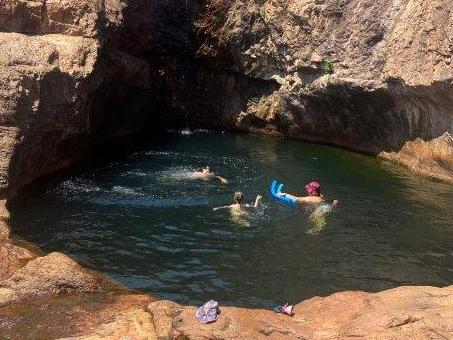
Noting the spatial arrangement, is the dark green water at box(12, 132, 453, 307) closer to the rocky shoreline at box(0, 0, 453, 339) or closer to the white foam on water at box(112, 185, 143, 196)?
the white foam on water at box(112, 185, 143, 196)

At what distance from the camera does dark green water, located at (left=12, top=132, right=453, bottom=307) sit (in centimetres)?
1158

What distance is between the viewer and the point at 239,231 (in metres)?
14.4

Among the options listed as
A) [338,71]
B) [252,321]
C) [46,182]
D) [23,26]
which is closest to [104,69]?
[23,26]

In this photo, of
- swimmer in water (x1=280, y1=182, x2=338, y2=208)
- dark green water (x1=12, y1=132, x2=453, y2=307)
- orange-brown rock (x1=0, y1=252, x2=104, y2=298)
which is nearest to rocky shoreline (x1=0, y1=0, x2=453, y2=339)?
orange-brown rock (x1=0, y1=252, x2=104, y2=298)

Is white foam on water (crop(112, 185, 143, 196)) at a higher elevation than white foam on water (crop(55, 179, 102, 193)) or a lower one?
higher

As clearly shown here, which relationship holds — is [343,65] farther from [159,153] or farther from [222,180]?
[159,153]

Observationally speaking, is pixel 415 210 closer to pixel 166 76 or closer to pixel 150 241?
pixel 150 241

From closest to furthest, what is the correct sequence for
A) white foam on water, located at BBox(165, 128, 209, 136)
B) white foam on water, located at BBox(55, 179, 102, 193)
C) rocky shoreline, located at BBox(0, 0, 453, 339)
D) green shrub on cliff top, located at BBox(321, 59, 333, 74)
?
1. rocky shoreline, located at BBox(0, 0, 453, 339)
2. white foam on water, located at BBox(55, 179, 102, 193)
3. green shrub on cliff top, located at BBox(321, 59, 333, 74)
4. white foam on water, located at BBox(165, 128, 209, 136)

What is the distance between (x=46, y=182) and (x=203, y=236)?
7.08m

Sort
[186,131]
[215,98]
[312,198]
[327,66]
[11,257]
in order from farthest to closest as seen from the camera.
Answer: [215,98] → [186,131] → [327,66] → [312,198] → [11,257]

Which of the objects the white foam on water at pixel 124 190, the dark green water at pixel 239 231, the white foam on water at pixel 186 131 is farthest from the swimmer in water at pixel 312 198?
the white foam on water at pixel 186 131

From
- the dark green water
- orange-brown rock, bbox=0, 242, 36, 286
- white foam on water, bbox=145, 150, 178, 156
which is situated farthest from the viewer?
white foam on water, bbox=145, 150, 178, 156

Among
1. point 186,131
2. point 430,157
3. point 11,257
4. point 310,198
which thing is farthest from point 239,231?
point 186,131

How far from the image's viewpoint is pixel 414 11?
70.6 feet
